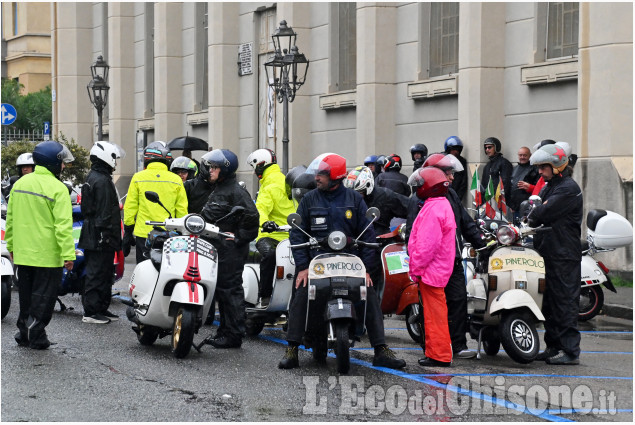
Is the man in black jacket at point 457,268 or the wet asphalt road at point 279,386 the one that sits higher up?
the man in black jacket at point 457,268

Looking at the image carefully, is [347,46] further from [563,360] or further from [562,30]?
[563,360]

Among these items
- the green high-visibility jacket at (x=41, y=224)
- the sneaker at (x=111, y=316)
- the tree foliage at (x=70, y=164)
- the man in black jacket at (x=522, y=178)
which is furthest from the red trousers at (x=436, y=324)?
the tree foliage at (x=70, y=164)

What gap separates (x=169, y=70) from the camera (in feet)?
101

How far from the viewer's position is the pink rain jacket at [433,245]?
970 cm

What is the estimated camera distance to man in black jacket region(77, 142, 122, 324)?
40.2ft

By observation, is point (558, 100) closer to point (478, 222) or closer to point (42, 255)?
point (478, 222)

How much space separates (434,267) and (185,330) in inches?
82.0

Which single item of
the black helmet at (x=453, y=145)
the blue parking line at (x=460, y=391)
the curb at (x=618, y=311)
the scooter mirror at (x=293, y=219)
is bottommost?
the curb at (x=618, y=311)

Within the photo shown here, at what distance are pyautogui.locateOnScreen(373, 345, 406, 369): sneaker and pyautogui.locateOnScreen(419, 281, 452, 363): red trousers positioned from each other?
28 centimetres

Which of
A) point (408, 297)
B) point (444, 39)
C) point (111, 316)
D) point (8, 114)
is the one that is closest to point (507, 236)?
point (408, 297)

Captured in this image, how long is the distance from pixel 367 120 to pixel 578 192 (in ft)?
39.6

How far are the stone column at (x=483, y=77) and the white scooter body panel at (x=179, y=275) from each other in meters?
9.46

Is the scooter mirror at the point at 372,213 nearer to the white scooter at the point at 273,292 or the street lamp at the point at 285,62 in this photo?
the white scooter at the point at 273,292

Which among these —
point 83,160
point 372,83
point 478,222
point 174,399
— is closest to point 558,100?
point 372,83
